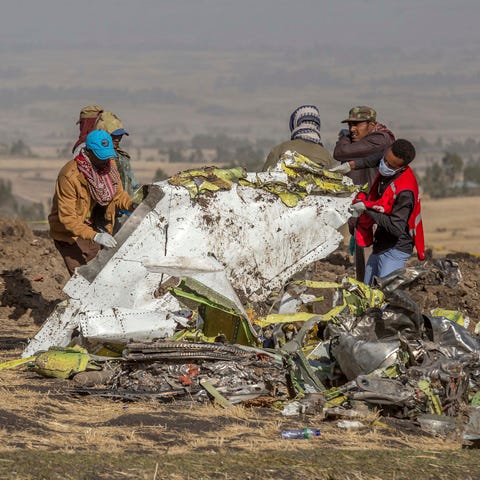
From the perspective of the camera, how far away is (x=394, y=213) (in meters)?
10.1

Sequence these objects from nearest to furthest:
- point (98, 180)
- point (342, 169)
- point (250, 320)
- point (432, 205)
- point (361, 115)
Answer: point (250, 320) < point (98, 180) < point (342, 169) < point (361, 115) < point (432, 205)

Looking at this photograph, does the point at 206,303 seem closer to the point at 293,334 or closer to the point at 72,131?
the point at 293,334

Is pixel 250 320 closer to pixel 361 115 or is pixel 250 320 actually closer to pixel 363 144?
pixel 363 144

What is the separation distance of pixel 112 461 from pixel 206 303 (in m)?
3.00

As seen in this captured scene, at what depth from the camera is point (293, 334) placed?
9.59 meters

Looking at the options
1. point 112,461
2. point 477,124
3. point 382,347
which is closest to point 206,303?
point 382,347

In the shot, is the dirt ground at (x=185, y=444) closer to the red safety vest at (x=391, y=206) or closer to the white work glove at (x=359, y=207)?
the red safety vest at (x=391, y=206)

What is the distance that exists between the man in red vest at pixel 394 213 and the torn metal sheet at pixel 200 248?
41 centimetres

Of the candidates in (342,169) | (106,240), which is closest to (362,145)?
(342,169)

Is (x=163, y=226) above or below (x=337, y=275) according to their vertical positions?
above

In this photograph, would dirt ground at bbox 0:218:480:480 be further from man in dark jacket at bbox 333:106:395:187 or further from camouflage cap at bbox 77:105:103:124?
camouflage cap at bbox 77:105:103:124

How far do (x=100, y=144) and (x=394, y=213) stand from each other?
7.84ft

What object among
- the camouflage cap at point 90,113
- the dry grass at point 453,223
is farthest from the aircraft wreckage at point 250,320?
the dry grass at point 453,223

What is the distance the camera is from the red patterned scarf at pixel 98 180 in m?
10.6
